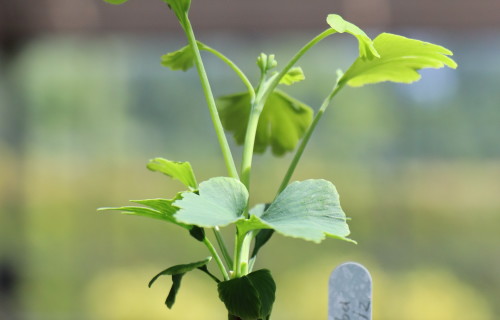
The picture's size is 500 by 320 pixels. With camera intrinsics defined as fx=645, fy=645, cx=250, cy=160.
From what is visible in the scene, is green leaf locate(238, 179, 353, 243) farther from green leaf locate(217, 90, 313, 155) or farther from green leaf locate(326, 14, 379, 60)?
green leaf locate(217, 90, 313, 155)

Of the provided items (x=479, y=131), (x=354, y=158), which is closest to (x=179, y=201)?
(x=354, y=158)

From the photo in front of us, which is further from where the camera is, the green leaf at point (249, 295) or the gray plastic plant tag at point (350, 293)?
the gray plastic plant tag at point (350, 293)

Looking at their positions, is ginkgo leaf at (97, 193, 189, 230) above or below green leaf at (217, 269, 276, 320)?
above

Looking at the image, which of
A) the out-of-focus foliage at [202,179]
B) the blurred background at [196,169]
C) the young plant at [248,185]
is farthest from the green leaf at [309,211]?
the out-of-focus foliage at [202,179]

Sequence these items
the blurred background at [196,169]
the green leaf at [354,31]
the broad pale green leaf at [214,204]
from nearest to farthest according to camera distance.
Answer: the broad pale green leaf at [214,204] → the green leaf at [354,31] → the blurred background at [196,169]

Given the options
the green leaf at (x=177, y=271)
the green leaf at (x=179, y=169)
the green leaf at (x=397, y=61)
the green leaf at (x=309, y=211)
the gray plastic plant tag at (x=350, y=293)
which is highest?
the green leaf at (x=397, y=61)

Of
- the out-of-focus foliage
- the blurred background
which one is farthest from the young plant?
the out-of-focus foliage

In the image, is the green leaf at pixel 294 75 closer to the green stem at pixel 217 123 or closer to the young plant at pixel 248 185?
the young plant at pixel 248 185
